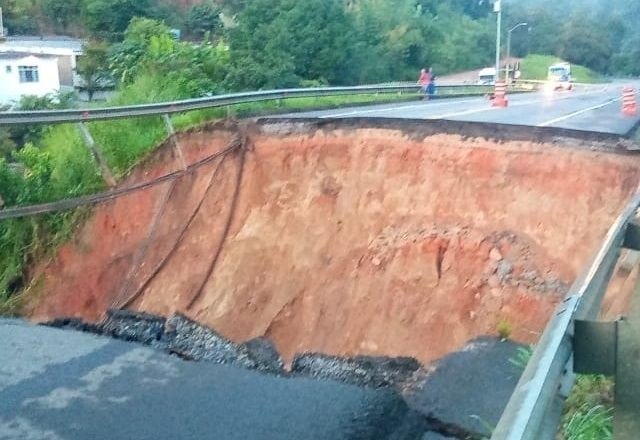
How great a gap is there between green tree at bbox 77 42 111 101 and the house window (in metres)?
1.98

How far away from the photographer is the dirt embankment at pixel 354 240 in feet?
35.8

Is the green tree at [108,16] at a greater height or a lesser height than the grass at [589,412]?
greater

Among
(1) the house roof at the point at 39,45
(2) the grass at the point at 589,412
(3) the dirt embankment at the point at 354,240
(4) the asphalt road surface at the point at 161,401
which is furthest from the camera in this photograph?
(1) the house roof at the point at 39,45

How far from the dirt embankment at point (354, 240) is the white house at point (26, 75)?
24909 mm

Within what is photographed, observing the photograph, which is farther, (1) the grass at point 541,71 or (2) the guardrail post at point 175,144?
(1) the grass at point 541,71

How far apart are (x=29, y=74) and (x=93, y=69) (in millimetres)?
2874

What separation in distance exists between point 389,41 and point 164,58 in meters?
35.1

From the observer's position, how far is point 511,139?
1234cm

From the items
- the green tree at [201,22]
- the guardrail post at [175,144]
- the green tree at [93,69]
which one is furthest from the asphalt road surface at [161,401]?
the green tree at [201,22]

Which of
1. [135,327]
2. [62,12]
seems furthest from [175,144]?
[62,12]

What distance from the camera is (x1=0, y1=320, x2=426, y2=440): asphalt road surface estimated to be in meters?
5.20

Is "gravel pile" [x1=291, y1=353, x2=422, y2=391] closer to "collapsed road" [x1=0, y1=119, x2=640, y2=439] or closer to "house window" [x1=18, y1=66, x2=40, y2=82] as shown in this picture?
"collapsed road" [x1=0, y1=119, x2=640, y2=439]

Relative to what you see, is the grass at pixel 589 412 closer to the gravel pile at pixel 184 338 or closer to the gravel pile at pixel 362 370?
the gravel pile at pixel 362 370

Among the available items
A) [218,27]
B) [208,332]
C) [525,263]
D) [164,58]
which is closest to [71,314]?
[208,332]
